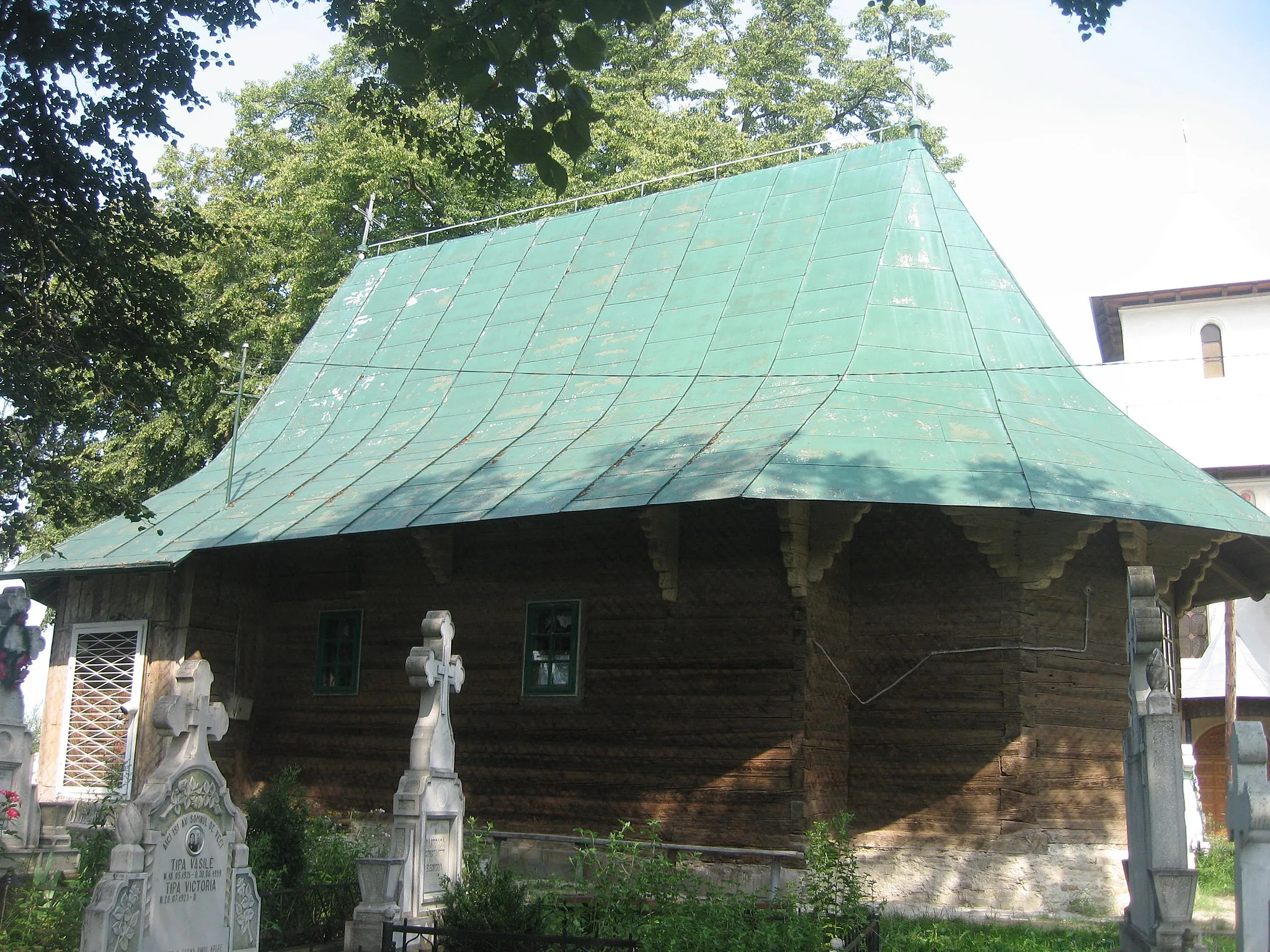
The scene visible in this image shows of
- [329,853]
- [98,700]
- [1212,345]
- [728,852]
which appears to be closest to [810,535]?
[728,852]

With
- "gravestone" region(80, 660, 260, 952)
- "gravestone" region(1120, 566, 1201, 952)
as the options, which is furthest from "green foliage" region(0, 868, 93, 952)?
"gravestone" region(1120, 566, 1201, 952)

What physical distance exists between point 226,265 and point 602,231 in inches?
469

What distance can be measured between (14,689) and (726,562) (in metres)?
6.84

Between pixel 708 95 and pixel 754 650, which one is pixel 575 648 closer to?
pixel 754 650

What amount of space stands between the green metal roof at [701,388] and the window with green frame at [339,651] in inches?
66.5

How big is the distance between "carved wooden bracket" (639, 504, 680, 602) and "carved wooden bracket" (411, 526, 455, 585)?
2.61 m

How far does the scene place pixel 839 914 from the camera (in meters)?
8.41

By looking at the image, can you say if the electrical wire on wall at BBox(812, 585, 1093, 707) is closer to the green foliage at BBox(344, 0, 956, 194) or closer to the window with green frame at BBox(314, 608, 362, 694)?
the window with green frame at BBox(314, 608, 362, 694)

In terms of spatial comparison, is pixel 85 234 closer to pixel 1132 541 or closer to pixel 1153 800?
pixel 1153 800

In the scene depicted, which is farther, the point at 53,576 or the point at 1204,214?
the point at 1204,214

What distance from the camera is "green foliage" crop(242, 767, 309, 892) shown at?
1096 centimetres

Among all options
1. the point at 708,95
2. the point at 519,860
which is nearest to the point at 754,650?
the point at 519,860

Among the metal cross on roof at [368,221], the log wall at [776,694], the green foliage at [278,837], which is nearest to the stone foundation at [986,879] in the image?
the log wall at [776,694]

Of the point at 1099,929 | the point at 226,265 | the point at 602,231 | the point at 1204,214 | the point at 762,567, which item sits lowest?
the point at 1099,929
